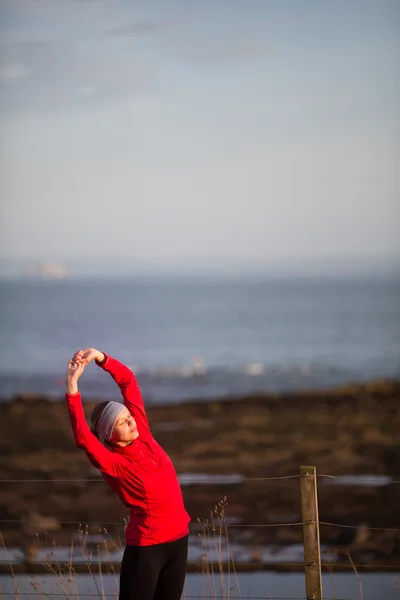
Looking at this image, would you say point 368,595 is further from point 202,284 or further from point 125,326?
point 202,284

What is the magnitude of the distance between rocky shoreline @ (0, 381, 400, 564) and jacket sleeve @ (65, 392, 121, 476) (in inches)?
135

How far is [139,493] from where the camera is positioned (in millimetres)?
4004

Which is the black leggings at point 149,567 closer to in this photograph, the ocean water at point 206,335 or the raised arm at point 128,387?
the raised arm at point 128,387

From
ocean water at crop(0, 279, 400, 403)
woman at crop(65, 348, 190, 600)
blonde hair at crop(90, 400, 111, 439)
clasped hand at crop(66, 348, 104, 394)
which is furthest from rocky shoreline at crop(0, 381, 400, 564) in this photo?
ocean water at crop(0, 279, 400, 403)

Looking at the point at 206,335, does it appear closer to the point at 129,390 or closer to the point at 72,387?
the point at 129,390

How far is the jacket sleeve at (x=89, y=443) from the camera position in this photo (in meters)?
3.86

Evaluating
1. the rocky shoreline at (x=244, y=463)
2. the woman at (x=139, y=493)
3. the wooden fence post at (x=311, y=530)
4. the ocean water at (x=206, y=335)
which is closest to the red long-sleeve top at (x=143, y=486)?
the woman at (x=139, y=493)

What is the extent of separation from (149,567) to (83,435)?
619mm

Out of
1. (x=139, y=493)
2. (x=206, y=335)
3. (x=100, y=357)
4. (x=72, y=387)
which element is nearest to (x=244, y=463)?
(x=100, y=357)

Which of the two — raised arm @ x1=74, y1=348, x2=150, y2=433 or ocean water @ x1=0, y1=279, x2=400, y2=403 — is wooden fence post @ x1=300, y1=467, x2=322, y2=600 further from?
ocean water @ x1=0, y1=279, x2=400, y2=403

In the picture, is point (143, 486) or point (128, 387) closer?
point (143, 486)

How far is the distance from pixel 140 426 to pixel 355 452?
14286mm

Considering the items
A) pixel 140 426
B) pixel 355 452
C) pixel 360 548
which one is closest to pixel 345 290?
pixel 355 452

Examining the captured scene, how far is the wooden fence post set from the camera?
490 cm
